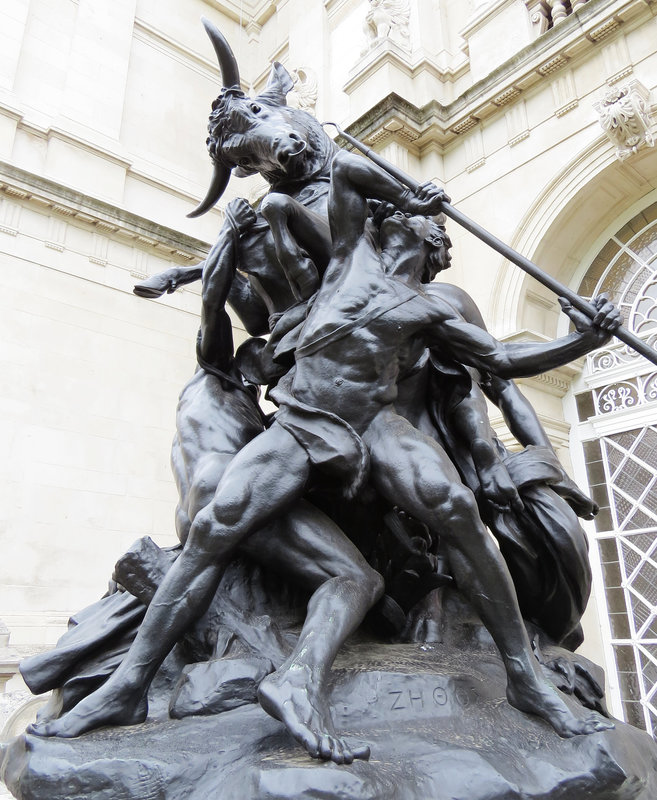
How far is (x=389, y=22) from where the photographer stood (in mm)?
11383

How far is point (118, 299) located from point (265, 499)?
32.3 ft

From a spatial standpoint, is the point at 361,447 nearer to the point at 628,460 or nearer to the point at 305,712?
the point at 305,712

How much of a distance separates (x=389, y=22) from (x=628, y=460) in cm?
842

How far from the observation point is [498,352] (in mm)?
2480

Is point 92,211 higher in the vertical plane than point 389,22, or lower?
lower

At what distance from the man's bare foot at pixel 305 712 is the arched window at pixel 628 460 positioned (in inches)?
269

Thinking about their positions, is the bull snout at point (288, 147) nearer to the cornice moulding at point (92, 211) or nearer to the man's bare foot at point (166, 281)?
the man's bare foot at point (166, 281)

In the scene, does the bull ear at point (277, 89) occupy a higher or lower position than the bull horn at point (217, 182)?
higher

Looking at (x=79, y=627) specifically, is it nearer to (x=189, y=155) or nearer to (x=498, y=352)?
(x=498, y=352)

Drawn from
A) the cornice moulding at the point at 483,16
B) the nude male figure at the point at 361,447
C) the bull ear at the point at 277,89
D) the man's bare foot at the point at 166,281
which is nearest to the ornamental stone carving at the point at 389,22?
the cornice moulding at the point at 483,16

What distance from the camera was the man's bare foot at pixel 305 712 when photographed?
5.10ft

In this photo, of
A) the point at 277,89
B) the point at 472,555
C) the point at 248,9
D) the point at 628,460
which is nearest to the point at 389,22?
the point at 628,460

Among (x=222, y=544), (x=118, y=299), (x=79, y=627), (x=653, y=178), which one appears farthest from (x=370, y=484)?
(x=118, y=299)

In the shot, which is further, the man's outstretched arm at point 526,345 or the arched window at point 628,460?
the arched window at point 628,460
